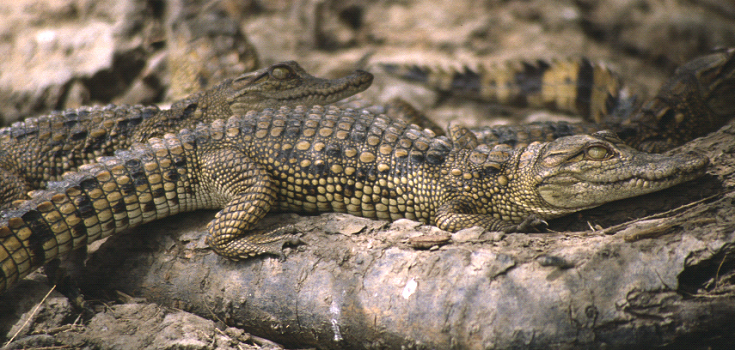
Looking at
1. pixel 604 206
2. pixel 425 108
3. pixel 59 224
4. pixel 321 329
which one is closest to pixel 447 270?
pixel 321 329

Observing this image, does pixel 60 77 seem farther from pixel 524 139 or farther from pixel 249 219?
pixel 524 139

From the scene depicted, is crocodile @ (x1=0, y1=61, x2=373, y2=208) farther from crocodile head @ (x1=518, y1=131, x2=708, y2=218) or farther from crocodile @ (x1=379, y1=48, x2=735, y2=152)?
crocodile head @ (x1=518, y1=131, x2=708, y2=218)

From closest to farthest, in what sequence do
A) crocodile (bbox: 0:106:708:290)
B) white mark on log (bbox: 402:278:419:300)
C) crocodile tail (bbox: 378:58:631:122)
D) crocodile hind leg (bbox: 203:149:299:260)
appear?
1. white mark on log (bbox: 402:278:419:300)
2. crocodile (bbox: 0:106:708:290)
3. crocodile hind leg (bbox: 203:149:299:260)
4. crocodile tail (bbox: 378:58:631:122)

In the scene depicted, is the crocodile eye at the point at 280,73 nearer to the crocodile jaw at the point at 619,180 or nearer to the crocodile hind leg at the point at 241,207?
the crocodile hind leg at the point at 241,207

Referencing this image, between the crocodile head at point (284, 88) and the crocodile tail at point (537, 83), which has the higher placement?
the crocodile head at point (284, 88)

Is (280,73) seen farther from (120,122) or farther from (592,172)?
(592,172)

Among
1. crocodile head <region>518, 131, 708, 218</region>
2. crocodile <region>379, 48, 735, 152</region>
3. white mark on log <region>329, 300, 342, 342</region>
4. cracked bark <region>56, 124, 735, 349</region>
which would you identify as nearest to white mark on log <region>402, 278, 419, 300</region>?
cracked bark <region>56, 124, 735, 349</region>

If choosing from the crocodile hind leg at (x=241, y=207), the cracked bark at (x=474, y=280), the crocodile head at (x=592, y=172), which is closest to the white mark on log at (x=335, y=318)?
the cracked bark at (x=474, y=280)
